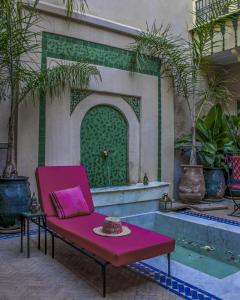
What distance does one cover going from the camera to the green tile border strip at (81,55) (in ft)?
20.6

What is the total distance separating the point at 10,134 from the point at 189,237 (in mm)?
3787

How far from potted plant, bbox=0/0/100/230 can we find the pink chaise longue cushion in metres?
0.74

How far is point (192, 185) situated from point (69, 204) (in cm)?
392

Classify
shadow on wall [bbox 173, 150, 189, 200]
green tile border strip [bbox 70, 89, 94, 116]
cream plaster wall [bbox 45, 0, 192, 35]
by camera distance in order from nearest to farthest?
green tile border strip [bbox 70, 89, 94, 116] < cream plaster wall [bbox 45, 0, 192, 35] < shadow on wall [bbox 173, 150, 189, 200]

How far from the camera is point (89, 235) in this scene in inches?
144

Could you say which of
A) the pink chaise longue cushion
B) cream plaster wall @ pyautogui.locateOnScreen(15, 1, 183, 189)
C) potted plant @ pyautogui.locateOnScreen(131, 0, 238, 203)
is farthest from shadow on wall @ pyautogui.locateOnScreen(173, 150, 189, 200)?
the pink chaise longue cushion

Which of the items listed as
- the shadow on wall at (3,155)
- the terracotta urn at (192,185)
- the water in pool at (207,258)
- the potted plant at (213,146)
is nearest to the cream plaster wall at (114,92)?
the shadow on wall at (3,155)

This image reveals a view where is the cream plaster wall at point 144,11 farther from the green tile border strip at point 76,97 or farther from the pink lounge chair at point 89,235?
the pink lounge chair at point 89,235

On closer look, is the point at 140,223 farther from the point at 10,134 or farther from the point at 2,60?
the point at 2,60

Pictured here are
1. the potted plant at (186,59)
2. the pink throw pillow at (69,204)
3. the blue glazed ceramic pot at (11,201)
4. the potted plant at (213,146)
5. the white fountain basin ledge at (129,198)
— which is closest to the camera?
the pink throw pillow at (69,204)

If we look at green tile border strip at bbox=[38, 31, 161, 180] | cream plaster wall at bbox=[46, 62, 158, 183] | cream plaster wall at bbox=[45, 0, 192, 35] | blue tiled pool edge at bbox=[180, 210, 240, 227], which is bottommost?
blue tiled pool edge at bbox=[180, 210, 240, 227]

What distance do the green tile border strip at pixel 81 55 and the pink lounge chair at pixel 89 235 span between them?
135 cm

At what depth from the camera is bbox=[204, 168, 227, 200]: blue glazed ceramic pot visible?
827 cm

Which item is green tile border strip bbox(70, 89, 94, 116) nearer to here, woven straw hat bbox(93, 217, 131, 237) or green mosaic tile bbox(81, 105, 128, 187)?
green mosaic tile bbox(81, 105, 128, 187)
